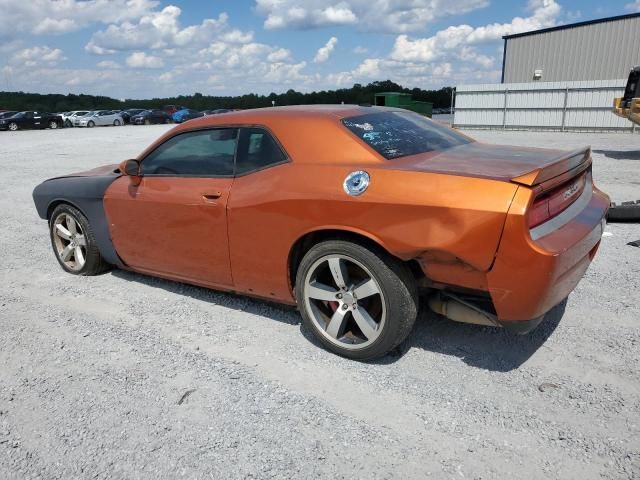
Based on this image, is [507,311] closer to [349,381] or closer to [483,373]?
[483,373]

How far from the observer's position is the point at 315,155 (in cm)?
323

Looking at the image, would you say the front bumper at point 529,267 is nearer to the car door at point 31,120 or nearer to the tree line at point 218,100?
the car door at point 31,120

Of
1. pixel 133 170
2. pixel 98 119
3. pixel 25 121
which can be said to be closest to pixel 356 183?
pixel 133 170

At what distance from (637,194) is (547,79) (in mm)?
26018

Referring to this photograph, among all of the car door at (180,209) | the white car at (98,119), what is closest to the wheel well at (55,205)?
the car door at (180,209)

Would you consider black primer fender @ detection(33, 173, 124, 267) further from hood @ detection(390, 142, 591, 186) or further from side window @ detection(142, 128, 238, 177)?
hood @ detection(390, 142, 591, 186)

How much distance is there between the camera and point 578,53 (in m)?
29.2

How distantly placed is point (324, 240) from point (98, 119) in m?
41.4

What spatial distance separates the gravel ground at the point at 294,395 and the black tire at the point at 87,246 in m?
0.56

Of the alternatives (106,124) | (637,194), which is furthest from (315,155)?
(106,124)

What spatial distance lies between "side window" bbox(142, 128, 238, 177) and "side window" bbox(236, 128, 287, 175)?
83 mm

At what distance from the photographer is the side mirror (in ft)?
13.6

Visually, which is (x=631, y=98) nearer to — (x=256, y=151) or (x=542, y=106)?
(x=542, y=106)

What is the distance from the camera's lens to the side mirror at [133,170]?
414cm
